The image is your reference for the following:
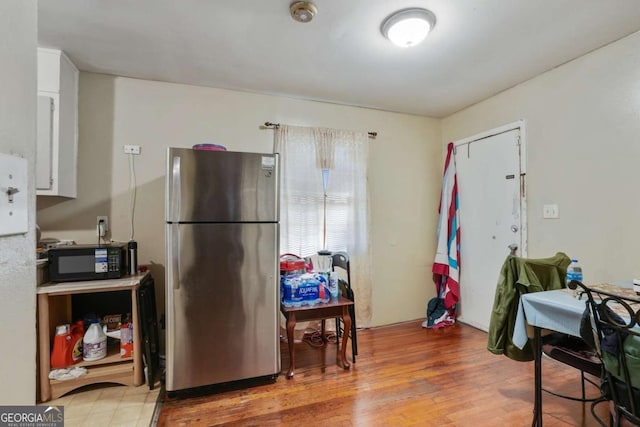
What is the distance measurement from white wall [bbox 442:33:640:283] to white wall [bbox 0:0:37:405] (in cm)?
305

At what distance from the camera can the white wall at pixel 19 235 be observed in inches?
17.3

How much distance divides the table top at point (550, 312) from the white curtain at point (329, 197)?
67.5 inches

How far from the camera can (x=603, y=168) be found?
2215mm

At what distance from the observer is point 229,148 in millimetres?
2906

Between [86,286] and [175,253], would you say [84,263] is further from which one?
[175,253]

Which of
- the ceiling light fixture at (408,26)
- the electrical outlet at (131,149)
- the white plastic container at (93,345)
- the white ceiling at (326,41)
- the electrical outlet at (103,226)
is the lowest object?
the white plastic container at (93,345)

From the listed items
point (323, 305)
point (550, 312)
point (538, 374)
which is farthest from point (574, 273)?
point (323, 305)

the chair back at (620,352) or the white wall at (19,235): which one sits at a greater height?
the white wall at (19,235)

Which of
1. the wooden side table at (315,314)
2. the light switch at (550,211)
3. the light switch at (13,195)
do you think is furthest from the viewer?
the light switch at (550,211)

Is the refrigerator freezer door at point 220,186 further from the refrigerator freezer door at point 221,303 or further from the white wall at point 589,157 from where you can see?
the white wall at point 589,157

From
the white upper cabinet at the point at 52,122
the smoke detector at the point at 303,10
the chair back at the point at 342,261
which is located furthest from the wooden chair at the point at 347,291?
the white upper cabinet at the point at 52,122

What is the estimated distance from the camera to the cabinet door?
2176mm

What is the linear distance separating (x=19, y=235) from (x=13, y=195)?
7 cm

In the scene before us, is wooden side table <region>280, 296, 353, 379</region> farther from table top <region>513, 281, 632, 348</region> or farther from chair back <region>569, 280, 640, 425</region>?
chair back <region>569, 280, 640, 425</region>
